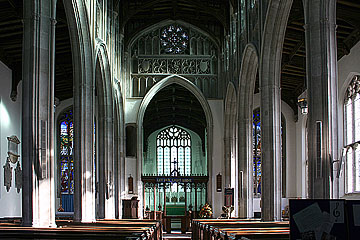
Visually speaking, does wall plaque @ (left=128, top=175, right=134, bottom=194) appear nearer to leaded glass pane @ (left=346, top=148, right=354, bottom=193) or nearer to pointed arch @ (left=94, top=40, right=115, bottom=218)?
pointed arch @ (left=94, top=40, right=115, bottom=218)

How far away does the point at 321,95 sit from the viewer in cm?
915

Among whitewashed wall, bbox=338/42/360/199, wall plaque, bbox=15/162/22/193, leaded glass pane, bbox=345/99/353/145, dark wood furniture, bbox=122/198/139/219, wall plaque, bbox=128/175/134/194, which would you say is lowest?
dark wood furniture, bbox=122/198/139/219

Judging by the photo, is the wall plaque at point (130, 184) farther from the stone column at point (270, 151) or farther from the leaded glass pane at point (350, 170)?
the stone column at point (270, 151)

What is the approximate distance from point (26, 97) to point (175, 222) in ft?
→ 61.4

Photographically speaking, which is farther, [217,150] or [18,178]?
[217,150]

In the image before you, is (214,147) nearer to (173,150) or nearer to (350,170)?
(350,170)

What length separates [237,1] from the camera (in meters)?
19.9

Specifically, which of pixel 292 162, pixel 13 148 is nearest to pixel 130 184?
pixel 13 148

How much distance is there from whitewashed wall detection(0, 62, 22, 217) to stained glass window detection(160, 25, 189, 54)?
25.4ft

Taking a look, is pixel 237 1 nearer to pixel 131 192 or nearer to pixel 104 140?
pixel 104 140

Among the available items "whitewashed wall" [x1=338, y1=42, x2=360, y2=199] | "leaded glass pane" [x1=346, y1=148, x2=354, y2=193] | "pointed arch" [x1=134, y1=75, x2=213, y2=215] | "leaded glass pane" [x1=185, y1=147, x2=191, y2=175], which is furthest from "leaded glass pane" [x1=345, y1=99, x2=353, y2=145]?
"leaded glass pane" [x1=185, y1=147, x2=191, y2=175]

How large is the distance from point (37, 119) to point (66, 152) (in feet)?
54.7

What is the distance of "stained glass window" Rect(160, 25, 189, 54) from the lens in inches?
961

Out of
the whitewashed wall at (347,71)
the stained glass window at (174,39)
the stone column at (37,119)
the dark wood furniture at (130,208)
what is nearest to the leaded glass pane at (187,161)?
the stained glass window at (174,39)
